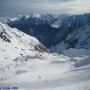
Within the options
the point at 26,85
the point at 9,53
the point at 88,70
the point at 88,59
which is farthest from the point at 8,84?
the point at 9,53

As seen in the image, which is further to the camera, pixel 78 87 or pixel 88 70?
pixel 88 70

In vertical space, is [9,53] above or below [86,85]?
below

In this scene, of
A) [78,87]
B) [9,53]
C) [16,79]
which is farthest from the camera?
[9,53]

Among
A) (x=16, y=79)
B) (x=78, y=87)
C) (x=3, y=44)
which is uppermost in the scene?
(x=78, y=87)

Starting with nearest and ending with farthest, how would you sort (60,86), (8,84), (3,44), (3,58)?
(60,86) → (8,84) → (3,58) → (3,44)

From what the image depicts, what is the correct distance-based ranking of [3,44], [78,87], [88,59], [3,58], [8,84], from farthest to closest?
[3,44] → [3,58] → [88,59] → [8,84] → [78,87]

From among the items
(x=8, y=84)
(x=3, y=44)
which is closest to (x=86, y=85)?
(x=8, y=84)

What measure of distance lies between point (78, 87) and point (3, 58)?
104 metres

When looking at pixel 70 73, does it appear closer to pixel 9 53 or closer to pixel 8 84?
pixel 8 84

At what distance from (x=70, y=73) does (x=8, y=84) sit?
558 inches

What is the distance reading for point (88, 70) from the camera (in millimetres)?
73875

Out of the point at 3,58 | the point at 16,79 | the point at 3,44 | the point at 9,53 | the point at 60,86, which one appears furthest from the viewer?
the point at 3,44

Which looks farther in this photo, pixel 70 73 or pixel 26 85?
pixel 70 73

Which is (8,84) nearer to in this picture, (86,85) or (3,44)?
(86,85)
